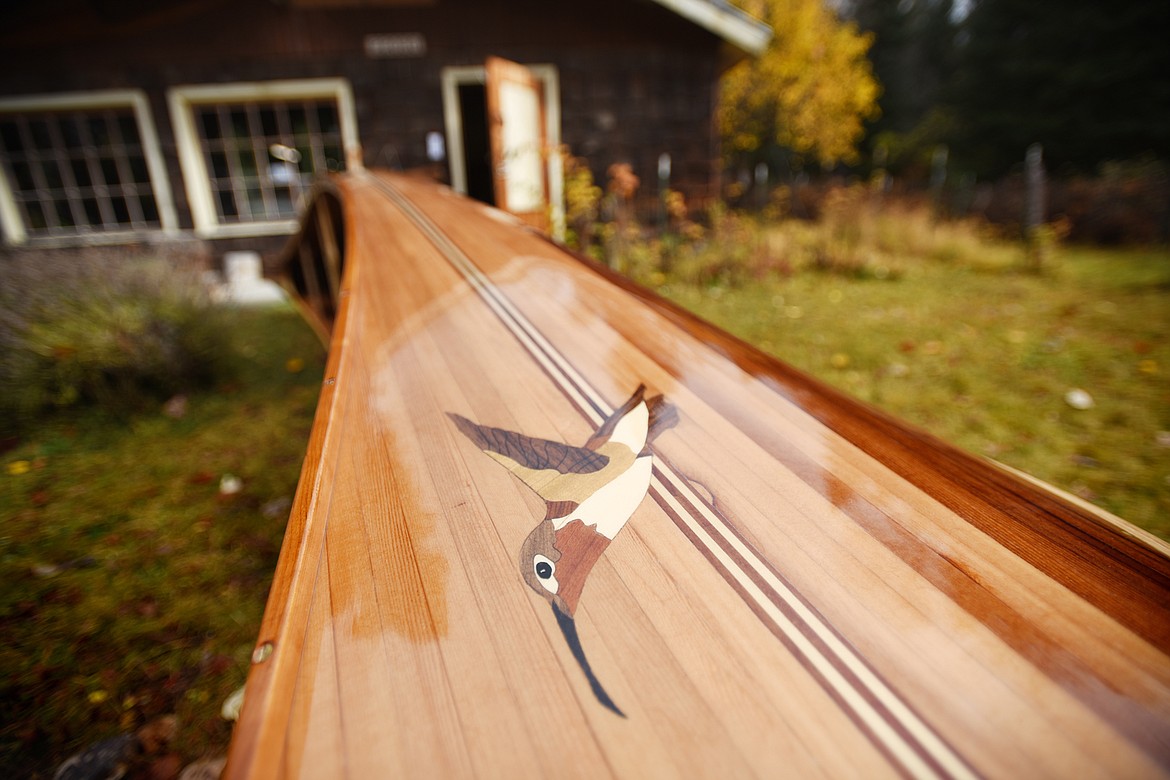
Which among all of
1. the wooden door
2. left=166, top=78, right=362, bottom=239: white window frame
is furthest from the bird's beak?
left=166, top=78, right=362, bottom=239: white window frame

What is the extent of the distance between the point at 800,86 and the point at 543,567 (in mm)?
17025

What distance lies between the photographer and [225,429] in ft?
8.89

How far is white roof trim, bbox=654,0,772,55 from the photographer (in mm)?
5375

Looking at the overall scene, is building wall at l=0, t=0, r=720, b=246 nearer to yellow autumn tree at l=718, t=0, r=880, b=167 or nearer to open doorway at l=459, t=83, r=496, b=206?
open doorway at l=459, t=83, r=496, b=206

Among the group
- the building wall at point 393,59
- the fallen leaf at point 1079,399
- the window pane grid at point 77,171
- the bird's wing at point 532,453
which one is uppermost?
the building wall at point 393,59

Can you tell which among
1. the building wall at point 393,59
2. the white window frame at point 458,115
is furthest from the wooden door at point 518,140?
the building wall at point 393,59

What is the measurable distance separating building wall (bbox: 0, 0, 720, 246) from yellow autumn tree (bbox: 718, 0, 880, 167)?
29.9 feet

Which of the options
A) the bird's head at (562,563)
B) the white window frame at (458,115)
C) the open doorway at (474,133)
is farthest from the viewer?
the open doorway at (474,133)

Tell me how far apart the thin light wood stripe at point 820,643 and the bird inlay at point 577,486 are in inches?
2.1

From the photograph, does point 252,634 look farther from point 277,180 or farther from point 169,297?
point 277,180

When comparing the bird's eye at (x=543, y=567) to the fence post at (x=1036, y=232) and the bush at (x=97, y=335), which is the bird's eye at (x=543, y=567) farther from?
the fence post at (x=1036, y=232)

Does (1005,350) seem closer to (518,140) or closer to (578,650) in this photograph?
(578,650)

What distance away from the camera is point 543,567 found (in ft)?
2.53

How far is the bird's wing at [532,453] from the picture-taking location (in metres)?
0.94
